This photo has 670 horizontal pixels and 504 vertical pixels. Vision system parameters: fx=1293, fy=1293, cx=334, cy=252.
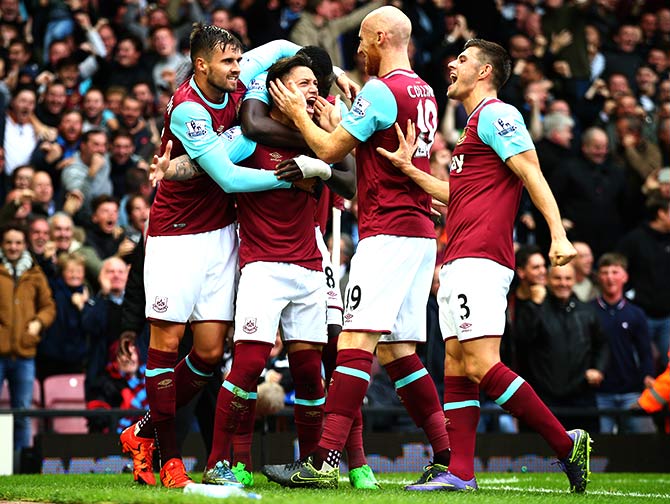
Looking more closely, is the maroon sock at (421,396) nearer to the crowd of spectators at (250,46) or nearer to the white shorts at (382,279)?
the white shorts at (382,279)

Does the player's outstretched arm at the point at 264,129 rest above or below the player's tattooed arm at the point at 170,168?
above

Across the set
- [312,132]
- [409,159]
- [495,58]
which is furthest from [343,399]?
[495,58]

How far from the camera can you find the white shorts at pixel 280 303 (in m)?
8.05

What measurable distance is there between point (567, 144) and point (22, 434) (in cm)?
828

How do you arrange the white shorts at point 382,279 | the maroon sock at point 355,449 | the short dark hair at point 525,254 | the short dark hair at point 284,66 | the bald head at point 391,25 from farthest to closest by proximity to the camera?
the short dark hair at point 525,254 → the maroon sock at point 355,449 → the short dark hair at point 284,66 → the bald head at point 391,25 → the white shorts at point 382,279

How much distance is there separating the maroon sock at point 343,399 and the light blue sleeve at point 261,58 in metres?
2.09

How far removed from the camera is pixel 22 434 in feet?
37.9

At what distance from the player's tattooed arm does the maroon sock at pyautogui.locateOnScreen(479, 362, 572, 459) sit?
7.53 feet

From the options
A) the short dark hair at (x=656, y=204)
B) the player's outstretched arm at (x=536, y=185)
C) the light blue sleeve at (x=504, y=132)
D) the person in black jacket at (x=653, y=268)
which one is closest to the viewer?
the player's outstretched arm at (x=536, y=185)

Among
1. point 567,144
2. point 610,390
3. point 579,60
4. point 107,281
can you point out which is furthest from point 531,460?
point 579,60

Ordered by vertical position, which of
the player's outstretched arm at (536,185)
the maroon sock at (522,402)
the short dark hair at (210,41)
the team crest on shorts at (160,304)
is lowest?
the maroon sock at (522,402)

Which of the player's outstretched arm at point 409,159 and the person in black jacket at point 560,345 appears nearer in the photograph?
the player's outstretched arm at point 409,159

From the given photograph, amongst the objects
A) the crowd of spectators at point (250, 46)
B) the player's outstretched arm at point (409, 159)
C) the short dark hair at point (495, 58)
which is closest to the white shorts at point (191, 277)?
the player's outstretched arm at point (409, 159)

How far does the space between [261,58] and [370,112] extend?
1.21 metres
